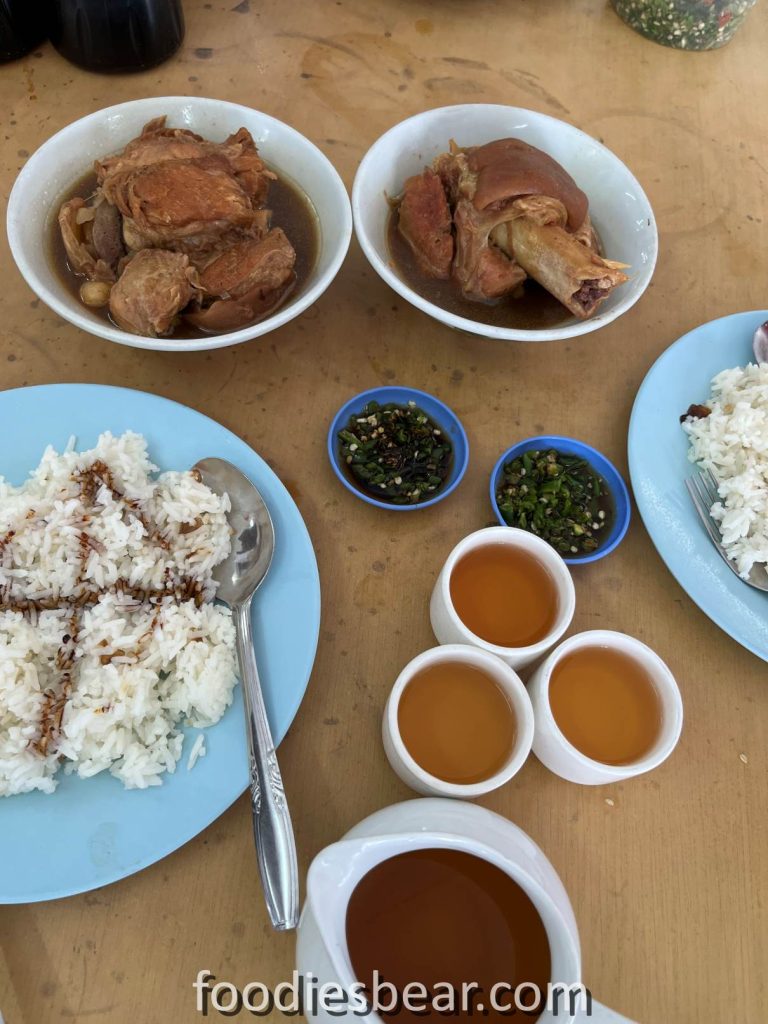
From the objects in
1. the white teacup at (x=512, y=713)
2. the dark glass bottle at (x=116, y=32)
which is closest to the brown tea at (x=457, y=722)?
the white teacup at (x=512, y=713)

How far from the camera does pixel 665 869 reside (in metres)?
1.16

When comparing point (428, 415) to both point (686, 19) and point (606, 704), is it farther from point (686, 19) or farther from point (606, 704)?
point (686, 19)

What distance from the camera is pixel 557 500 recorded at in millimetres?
1397

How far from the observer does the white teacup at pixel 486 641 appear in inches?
45.3

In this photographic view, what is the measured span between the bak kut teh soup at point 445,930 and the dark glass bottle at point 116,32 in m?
2.13

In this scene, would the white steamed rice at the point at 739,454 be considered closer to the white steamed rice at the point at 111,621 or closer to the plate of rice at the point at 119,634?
the plate of rice at the point at 119,634

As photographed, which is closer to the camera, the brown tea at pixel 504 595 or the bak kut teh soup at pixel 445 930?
the bak kut teh soup at pixel 445 930

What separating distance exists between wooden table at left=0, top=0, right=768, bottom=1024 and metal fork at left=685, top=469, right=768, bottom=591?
0.40 feet

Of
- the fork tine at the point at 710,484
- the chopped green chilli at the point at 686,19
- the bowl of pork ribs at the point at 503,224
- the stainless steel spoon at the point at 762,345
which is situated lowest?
the fork tine at the point at 710,484

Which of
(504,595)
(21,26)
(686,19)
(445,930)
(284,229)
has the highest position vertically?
(21,26)

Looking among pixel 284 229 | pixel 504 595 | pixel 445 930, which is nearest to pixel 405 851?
A: pixel 445 930

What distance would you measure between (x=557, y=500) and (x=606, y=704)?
427 millimetres

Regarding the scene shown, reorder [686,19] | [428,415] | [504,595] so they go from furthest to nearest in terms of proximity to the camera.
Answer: [686,19]
[428,415]
[504,595]

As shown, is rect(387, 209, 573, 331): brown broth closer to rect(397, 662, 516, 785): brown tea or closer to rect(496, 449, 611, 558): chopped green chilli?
rect(496, 449, 611, 558): chopped green chilli
